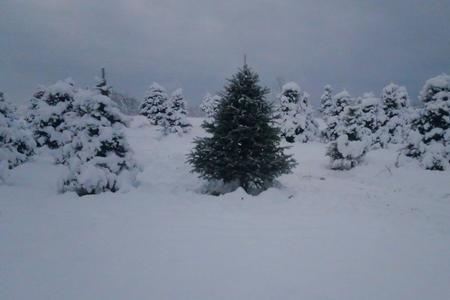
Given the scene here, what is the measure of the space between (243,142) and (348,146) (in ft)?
36.4

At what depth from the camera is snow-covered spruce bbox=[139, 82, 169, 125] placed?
45.3 meters

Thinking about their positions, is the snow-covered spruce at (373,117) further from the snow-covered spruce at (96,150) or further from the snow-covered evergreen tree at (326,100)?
the snow-covered spruce at (96,150)

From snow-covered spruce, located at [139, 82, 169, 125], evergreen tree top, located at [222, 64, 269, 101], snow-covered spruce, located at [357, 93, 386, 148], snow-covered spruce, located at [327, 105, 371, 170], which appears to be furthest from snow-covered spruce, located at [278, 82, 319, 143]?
evergreen tree top, located at [222, 64, 269, 101]

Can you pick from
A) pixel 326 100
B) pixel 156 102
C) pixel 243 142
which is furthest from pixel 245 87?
pixel 326 100

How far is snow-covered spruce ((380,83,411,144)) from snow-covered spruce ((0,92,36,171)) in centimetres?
2943

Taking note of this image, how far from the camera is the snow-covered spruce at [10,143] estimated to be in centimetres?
1371

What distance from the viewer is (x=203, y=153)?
12.5 metres

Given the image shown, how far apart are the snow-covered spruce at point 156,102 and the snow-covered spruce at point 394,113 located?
28351 millimetres

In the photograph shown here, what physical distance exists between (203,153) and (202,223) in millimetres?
4646

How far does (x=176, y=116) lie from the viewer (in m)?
43.0

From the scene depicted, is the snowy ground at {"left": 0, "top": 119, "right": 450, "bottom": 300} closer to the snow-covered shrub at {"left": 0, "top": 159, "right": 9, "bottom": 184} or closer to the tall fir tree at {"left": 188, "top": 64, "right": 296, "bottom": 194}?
the tall fir tree at {"left": 188, "top": 64, "right": 296, "bottom": 194}

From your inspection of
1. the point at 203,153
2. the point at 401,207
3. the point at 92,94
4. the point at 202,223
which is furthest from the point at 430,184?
the point at 92,94

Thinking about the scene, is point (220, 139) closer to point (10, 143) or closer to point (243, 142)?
point (243, 142)

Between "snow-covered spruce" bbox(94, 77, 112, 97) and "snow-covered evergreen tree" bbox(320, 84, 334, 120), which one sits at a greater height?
"snow-covered evergreen tree" bbox(320, 84, 334, 120)
